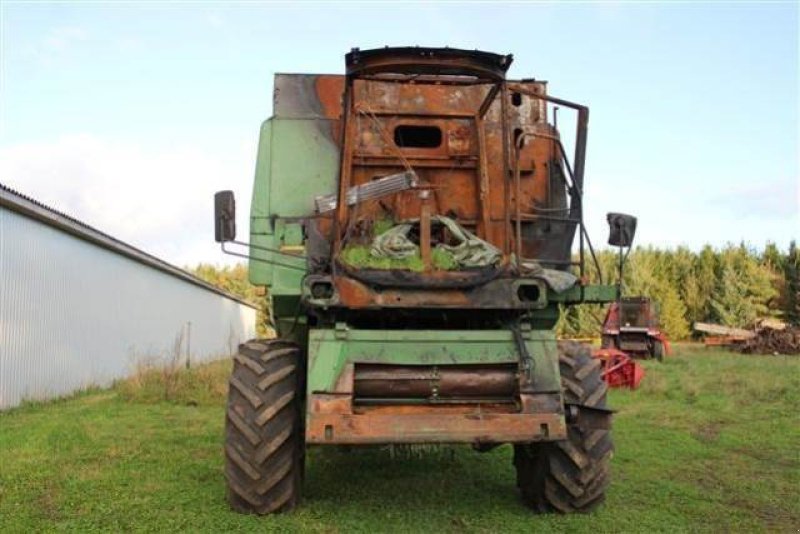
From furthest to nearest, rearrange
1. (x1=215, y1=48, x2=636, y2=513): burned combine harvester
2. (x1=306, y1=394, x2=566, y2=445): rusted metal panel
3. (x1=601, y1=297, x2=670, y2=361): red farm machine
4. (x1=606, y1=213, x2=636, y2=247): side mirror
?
(x1=601, y1=297, x2=670, y2=361): red farm machine → (x1=606, y1=213, x2=636, y2=247): side mirror → (x1=215, y1=48, x2=636, y2=513): burned combine harvester → (x1=306, y1=394, x2=566, y2=445): rusted metal panel

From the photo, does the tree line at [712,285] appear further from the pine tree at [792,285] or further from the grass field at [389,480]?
the grass field at [389,480]

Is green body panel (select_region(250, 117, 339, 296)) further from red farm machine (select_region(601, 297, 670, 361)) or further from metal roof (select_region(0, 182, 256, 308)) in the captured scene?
red farm machine (select_region(601, 297, 670, 361))

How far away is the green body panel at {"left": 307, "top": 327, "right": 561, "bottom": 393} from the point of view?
554 cm

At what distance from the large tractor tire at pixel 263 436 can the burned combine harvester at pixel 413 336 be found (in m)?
0.01

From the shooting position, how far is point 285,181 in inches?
279

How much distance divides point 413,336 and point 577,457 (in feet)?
4.71

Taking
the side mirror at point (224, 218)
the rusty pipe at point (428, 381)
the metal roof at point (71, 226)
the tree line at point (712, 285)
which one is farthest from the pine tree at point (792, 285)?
the side mirror at point (224, 218)

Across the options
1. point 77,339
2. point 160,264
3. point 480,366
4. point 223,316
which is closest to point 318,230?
point 480,366

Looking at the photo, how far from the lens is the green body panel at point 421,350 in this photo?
18.2 ft

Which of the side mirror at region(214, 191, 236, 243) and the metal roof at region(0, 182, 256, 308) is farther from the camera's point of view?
the metal roof at region(0, 182, 256, 308)

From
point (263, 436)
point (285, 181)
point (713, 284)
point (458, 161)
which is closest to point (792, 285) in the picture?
point (713, 284)

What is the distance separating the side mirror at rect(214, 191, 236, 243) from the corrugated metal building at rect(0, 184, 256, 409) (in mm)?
8370

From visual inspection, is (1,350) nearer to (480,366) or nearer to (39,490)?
(39,490)

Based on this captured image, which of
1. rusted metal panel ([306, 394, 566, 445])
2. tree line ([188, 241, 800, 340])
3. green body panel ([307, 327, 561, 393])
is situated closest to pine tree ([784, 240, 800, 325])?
tree line ([188, 241, 800, 340])
